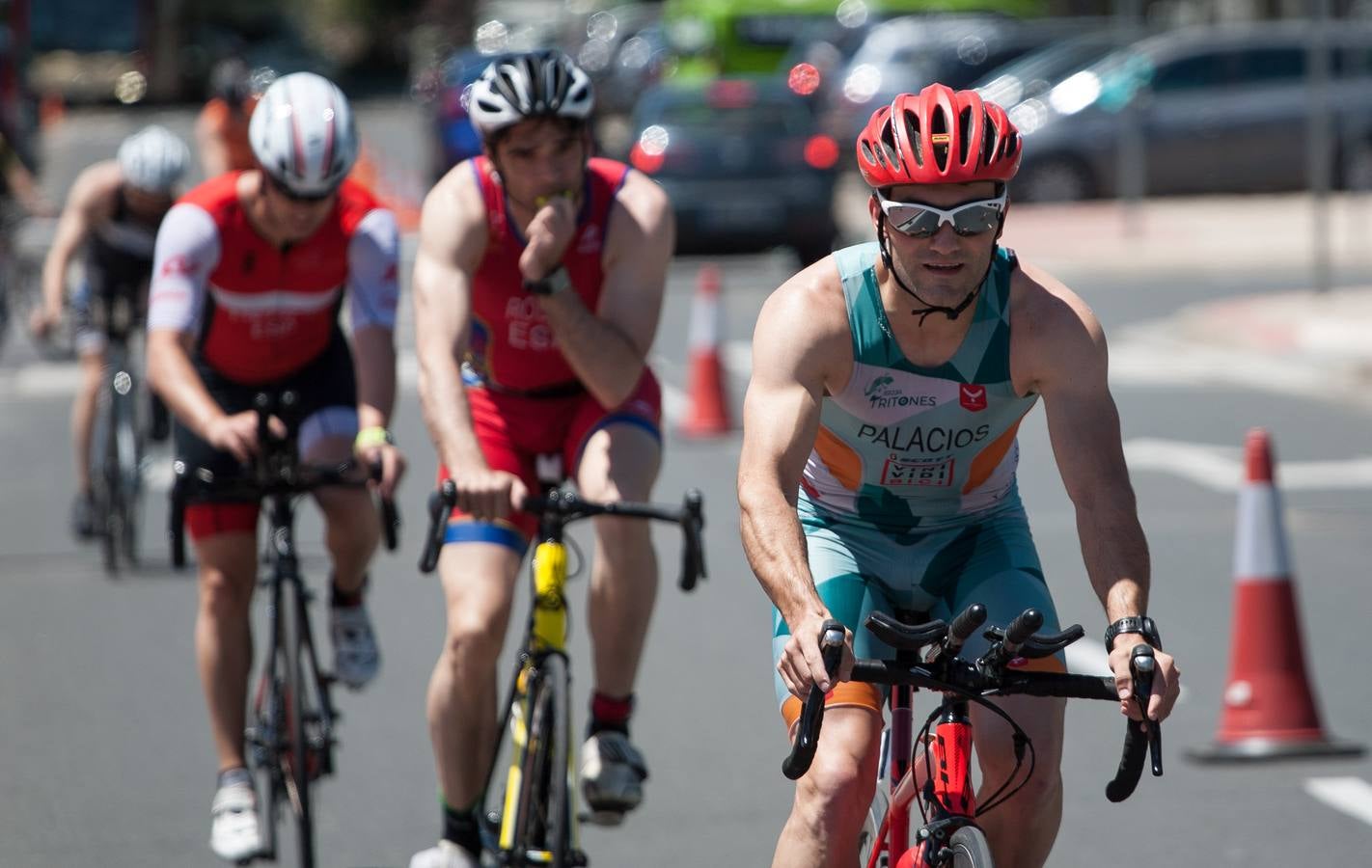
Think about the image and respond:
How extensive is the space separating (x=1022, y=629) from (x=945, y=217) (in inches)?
32.5

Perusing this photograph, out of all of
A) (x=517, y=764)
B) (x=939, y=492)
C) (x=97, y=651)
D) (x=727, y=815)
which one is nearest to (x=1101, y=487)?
(x=939, y=492)

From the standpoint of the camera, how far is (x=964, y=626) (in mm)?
3604

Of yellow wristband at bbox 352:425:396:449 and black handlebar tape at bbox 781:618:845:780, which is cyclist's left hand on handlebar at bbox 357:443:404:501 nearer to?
yellow wristband at bbox 352:425:396:449

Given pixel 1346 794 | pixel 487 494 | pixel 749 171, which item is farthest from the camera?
pixel 749 171

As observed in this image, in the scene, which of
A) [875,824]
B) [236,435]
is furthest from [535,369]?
[875,824]

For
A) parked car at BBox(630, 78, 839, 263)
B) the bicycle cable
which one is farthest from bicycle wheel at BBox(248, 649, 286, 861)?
parked car at BBox(630, 78, 839, 263)

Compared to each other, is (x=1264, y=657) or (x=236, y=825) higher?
(x=1264, y=657)

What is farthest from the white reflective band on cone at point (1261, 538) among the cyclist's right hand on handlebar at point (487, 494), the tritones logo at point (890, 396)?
the tritones logo at point (890, 396)

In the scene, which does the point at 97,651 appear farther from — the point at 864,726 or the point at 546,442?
the point at 864,726

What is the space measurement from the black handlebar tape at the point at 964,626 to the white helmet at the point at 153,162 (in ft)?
22.4

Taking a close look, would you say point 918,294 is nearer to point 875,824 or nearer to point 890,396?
point 890,396

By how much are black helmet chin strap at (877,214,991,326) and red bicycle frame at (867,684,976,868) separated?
2.29ft

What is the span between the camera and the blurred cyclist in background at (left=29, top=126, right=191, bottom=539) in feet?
32.6

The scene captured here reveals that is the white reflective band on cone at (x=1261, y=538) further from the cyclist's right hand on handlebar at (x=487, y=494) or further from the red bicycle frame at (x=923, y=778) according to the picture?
the red bicycle frame at (x=923, y=778)
